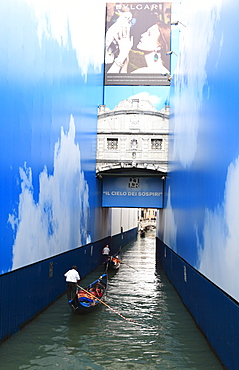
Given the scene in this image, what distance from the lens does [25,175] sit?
11914 mm

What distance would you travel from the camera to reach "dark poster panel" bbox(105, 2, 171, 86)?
2822cm

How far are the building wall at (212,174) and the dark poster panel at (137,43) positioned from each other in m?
11.7

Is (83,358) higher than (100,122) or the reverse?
the reverse

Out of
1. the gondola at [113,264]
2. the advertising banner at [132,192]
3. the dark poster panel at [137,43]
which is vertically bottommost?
the gondola at [113,264]

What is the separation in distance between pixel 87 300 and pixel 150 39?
20.8 m

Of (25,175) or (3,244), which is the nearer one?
(3,244)

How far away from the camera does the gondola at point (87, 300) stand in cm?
1296

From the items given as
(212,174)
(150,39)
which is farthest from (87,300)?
(150,39)

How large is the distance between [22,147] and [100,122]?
14.6 metres

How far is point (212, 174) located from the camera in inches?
420

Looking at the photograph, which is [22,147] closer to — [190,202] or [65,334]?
[65,334]

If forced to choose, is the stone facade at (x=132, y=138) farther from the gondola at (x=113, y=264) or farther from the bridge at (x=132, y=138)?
the gondola at (x=113, y=264)

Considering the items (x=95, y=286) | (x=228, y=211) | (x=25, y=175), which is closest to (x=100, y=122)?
(x=95, y=286)

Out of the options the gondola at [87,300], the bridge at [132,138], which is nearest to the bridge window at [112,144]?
the bridge at [132,138]
